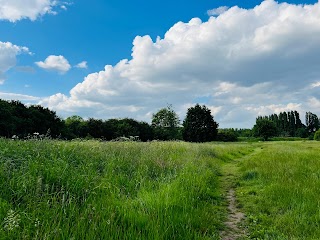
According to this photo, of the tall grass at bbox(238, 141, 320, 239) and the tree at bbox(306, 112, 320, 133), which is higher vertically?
the tree at bbox(306, 112, 320, 133)

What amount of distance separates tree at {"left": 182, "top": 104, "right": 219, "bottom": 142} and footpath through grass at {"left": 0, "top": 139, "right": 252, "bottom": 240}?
74.4 m

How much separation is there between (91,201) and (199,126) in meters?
79.4

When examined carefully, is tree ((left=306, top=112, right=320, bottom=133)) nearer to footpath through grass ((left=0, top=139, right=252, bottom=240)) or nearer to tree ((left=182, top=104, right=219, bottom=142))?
tree ((left=182, top=104, right=219, bottom=142))

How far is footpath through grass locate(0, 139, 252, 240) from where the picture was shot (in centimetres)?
492

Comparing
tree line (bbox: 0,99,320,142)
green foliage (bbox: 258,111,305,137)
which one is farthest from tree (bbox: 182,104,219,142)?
green foliage (bbox: 258,111,305,137)

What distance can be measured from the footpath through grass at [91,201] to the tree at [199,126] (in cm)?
7444

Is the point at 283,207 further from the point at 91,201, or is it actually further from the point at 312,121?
the point at 312,121

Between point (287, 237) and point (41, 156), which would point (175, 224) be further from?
point (41, 156)

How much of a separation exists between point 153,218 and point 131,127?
105293 mm

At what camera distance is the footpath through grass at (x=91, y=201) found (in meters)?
4.92

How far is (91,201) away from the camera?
21.2ft

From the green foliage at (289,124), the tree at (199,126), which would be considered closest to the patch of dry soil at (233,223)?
the tree at (199,126)

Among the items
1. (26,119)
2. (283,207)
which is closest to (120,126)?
(26,119)

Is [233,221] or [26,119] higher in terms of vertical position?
[26,119]
